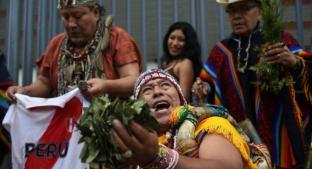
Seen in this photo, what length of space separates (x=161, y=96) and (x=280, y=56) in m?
0.88

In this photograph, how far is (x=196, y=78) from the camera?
4484 mm

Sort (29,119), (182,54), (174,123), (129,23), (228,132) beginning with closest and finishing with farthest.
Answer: (228,132)
(174,123)
(29,119)
(182,54)
(129,23)

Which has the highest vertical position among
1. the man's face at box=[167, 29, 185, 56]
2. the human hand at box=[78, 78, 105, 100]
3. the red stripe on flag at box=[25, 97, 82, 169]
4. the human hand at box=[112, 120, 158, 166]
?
the man's face at box=[167, 29, 185, 56]

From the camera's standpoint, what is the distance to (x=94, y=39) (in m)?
4.27

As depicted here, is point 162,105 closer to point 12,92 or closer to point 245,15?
point 245,15

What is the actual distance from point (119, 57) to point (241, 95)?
0.89 meters

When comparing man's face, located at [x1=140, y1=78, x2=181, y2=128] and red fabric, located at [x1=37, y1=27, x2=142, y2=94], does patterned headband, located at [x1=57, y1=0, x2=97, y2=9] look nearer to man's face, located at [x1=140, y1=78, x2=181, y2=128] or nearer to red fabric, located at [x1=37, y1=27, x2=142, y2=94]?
red fabric, located at [x1=37, y1=27, x2=142, y2=94]

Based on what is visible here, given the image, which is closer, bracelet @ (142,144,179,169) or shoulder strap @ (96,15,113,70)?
bracelet @ (142,144,179,169)

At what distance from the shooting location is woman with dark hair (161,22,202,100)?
14.6 ft

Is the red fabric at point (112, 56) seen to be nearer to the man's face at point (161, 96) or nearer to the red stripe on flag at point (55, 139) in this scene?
the red stripe on flag at point (55, 139)

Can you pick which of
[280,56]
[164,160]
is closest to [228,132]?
[164,160]

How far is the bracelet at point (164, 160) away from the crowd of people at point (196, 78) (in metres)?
0.53

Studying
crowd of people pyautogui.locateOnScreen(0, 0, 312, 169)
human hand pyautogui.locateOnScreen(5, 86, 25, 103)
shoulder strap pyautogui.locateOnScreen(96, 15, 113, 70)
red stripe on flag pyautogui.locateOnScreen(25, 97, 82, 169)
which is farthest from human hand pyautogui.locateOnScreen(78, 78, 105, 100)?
human hand pyautogui.locateOnScreen(5, 86, 25, 103)

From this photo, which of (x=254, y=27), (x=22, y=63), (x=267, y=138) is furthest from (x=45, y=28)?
(x=267, y=138)
